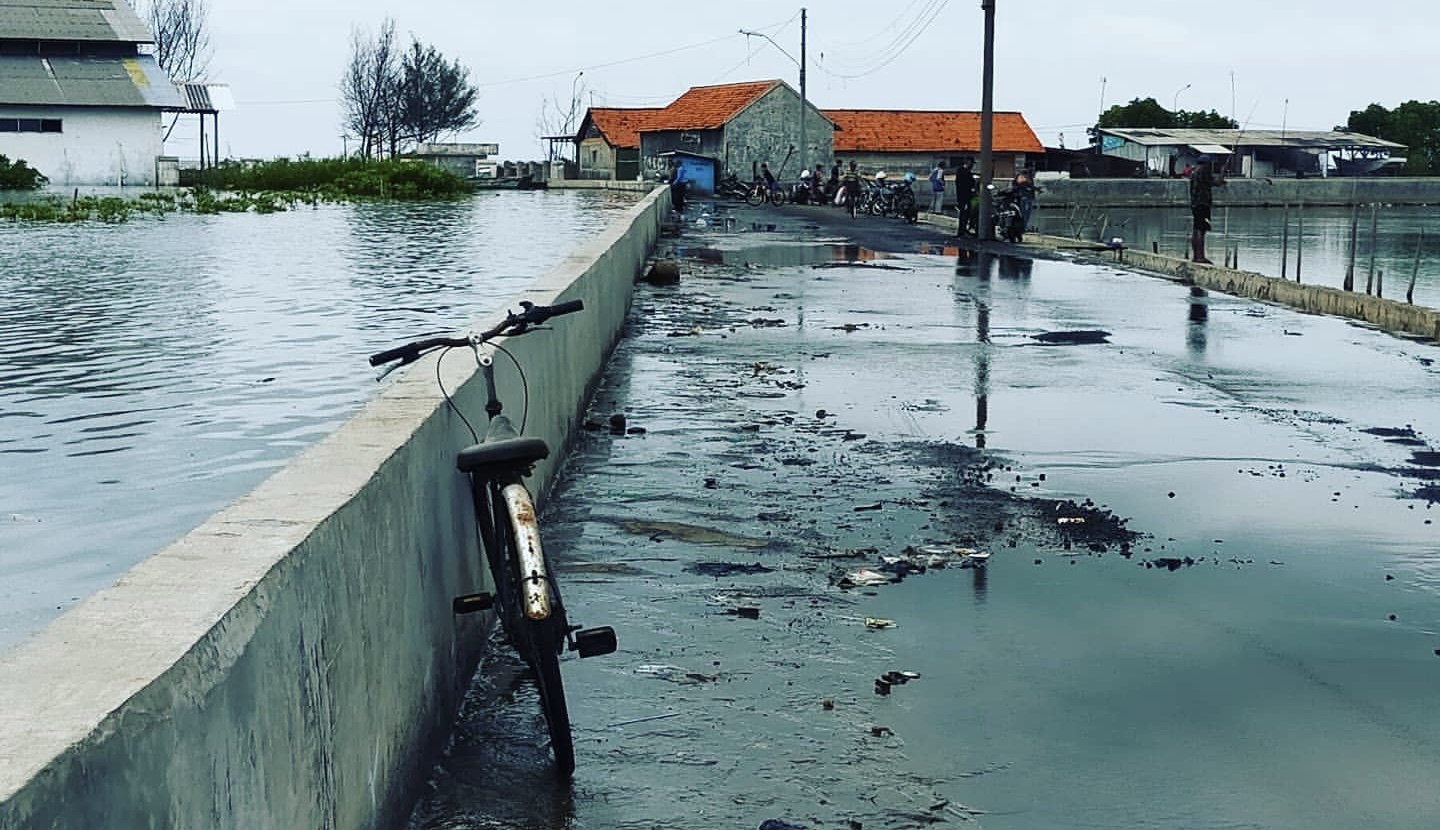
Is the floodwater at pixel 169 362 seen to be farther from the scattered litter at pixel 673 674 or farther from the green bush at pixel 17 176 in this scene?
the green bush at pixel 17 176

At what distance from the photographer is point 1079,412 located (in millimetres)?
13477

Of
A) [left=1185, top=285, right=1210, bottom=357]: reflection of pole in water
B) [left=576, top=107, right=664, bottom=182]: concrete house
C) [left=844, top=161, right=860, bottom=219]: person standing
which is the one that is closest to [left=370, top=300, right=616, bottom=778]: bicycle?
[left=1185, top=285, right=1210, bottom=357]: reflection of pole in water

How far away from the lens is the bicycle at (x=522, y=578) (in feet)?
17.7

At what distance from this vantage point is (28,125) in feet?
284

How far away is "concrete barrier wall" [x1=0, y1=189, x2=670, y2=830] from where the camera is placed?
9.64ft

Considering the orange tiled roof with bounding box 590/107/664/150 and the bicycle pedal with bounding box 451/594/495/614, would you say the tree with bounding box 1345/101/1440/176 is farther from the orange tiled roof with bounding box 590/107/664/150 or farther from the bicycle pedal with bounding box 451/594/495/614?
the bicycle pedal with bounding box 451/594/495/614

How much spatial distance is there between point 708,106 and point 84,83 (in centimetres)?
3217

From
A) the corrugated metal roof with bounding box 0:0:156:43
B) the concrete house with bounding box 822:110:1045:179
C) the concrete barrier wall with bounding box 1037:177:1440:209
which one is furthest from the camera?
the concrete house with bounding box 822:110:1045:179

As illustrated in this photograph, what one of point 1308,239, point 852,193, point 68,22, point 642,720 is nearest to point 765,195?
point 852,193

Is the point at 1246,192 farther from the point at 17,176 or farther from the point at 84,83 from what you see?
the point at 17,176

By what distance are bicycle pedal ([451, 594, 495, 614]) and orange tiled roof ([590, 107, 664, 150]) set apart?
337ft

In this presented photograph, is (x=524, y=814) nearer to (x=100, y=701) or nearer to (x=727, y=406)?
(x=100, y=701)

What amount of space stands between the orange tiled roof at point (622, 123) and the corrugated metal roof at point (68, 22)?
27.0 meters

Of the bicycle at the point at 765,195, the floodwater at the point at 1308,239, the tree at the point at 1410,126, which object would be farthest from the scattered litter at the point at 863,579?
the tree at the point at 1410,126
